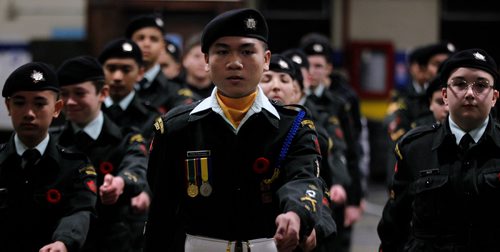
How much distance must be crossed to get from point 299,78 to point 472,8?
13.0m

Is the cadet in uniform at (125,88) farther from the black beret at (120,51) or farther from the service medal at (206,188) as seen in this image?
the service medal at (206,188)

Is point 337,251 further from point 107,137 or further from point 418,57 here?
point 107,137

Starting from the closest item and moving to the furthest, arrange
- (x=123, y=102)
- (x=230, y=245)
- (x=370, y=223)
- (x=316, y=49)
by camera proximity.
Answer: (x=230, y=245), (x=123, y=102), (x=316, y=49), (x=370, y=223)


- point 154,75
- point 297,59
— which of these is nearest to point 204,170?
point 297,59

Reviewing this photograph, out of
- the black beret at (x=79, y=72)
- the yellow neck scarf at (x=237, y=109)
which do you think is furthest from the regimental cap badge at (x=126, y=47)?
the yellow neck scarf at (x=237, y=109)

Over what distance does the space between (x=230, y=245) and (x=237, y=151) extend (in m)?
0.46

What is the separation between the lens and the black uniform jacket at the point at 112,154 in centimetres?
717

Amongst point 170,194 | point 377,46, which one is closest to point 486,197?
point 170,194

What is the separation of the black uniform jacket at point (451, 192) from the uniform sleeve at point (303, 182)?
115 centimetres

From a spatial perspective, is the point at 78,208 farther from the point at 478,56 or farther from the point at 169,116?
the point at 478,56

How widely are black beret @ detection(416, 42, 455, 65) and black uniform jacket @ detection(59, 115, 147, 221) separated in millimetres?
3726

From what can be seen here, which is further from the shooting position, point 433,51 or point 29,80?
point 433,51

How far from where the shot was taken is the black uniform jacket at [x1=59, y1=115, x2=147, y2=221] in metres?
7.17

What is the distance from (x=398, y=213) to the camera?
634 cm
